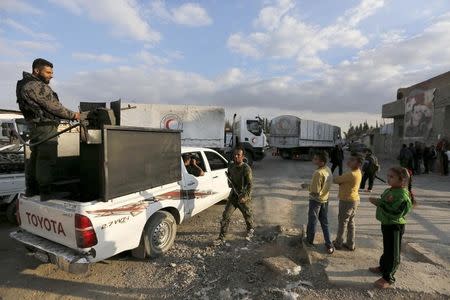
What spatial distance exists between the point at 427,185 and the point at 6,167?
13453 millimetres

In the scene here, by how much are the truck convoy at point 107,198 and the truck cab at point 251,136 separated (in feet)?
39.9

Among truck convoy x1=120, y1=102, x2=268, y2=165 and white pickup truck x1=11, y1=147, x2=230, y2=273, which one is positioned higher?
truck convoy x1=120, y1=102, x2=268, y2=165

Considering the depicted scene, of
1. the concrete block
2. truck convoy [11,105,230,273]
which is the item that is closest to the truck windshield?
truck convoy [11,105,230,273]

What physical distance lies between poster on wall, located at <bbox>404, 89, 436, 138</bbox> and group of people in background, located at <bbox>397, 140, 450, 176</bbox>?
11.5 ft

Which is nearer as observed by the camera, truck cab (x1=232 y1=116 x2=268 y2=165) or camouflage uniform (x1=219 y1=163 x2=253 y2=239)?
camouflage uniform (x1=219 y1=163 x2=253 y2=239)

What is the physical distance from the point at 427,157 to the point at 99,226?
16.8m

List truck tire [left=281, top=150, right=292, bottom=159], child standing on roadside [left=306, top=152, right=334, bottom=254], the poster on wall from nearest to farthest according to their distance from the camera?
child standing on roadside [left=306, top=152, right=334, bottom=254] < the poster on wall < truck tire [left=281, top=150, right=292, bottom=159]

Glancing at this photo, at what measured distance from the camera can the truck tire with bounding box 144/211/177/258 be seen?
14.7 ft

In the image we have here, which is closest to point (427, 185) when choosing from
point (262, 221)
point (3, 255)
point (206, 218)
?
point (262, 221)

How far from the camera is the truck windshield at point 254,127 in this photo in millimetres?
17828

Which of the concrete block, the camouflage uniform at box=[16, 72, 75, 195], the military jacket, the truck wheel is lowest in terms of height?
the concrete block

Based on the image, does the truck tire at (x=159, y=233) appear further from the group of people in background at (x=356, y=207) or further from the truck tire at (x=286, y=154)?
the truck tire at (x=286, y=154)

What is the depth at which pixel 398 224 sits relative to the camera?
355 cm

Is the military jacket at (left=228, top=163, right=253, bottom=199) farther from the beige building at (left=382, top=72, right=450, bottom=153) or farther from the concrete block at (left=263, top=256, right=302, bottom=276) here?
the beige building at (left=382, top=72, right=450, bottom=153)
